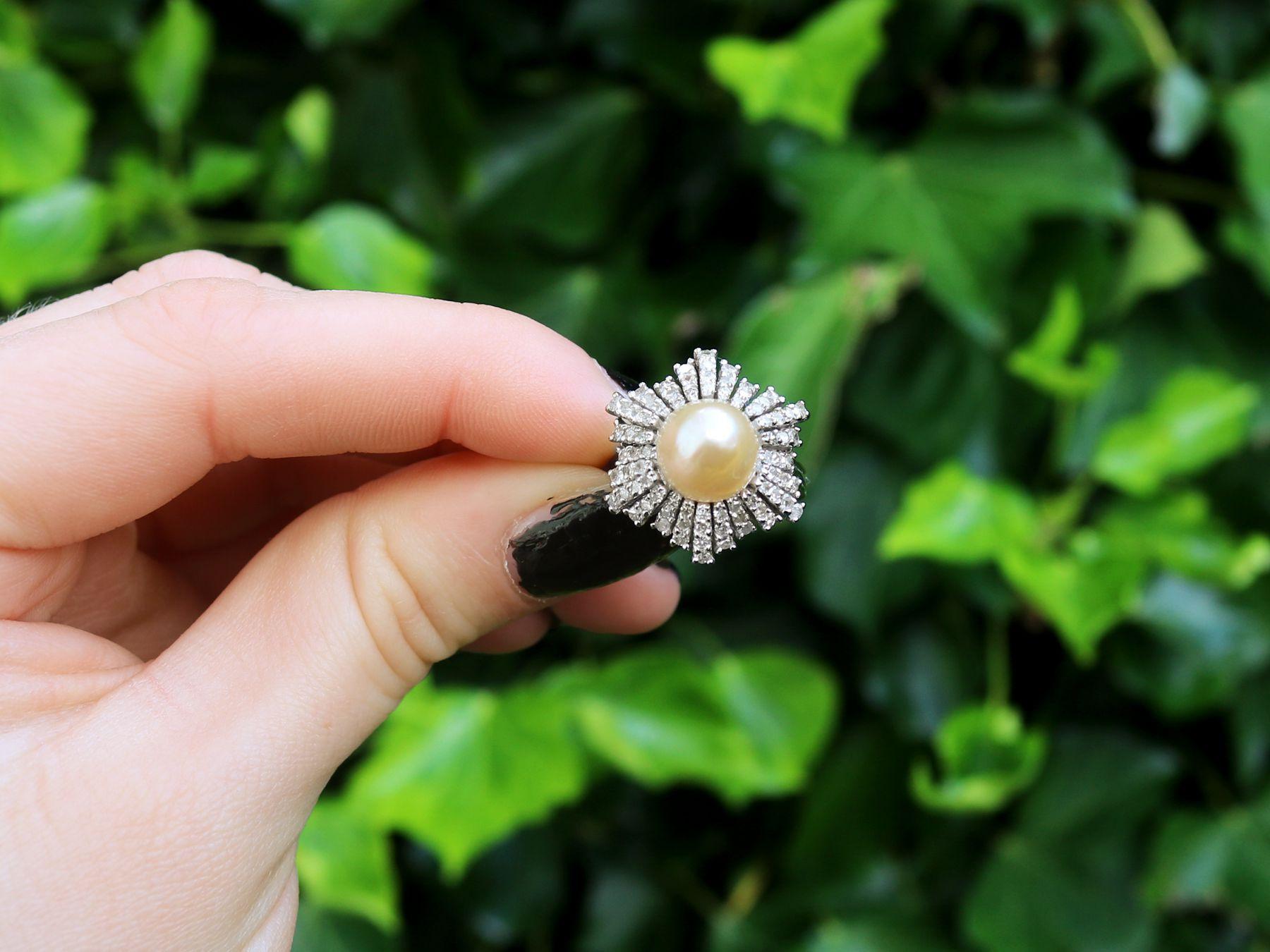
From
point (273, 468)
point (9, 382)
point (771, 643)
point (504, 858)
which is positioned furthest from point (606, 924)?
point (9, 382)

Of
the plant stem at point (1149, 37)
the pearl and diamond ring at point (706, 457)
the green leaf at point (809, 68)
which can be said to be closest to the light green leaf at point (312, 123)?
the green leaf at point (809, 68)

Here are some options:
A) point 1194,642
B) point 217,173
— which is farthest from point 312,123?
point 1194,642

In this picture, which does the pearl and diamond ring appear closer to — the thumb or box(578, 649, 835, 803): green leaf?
the thumb

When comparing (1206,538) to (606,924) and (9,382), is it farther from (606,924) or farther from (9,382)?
(9,382)

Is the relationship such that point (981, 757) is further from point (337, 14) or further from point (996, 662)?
point (337, 14)

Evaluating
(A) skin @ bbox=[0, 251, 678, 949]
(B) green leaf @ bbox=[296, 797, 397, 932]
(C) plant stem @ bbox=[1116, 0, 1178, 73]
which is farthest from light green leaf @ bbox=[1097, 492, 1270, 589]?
(B) green leaf @ bbox=[296, 797, 397, 932]

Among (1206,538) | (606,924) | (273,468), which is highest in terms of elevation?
(273,468)
